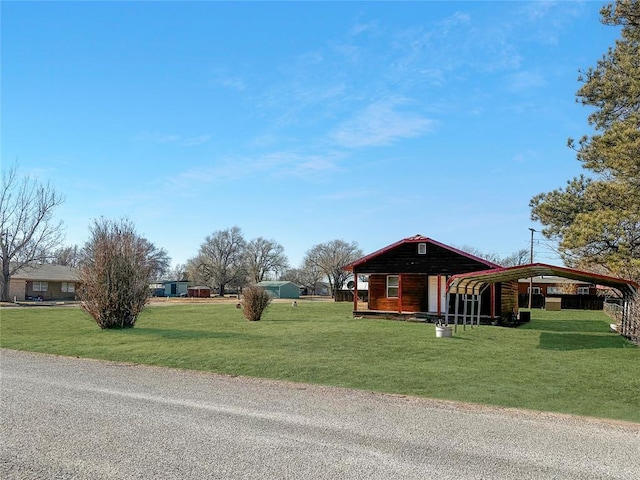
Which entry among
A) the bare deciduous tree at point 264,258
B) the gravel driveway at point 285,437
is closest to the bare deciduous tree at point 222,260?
the bare deciduous tree at point 264,258

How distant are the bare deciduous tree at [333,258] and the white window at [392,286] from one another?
58.0 meters

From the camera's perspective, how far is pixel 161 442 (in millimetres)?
5211

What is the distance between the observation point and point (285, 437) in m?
5.46

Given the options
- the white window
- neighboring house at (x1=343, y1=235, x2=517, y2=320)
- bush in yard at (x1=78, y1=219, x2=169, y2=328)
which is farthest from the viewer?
the white window

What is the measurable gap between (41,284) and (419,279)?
4417 cm

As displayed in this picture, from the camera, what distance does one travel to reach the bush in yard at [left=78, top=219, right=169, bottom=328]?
18.0 meters

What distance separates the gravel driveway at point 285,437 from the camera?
4.50 metres

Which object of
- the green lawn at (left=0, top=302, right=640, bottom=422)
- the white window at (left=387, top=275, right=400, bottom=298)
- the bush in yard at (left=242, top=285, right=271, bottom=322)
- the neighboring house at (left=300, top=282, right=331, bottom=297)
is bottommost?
the neighboring house at (left=300, top=282, right=331, bottom=297)

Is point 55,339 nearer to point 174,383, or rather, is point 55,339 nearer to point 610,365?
point 174,383

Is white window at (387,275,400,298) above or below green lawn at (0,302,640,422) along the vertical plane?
above

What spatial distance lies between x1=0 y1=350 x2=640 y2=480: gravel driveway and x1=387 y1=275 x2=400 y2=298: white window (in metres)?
17.6

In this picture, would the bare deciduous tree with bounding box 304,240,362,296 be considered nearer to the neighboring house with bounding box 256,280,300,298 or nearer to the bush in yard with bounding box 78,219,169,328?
the neighboring house with bounding box 256,280,300,298

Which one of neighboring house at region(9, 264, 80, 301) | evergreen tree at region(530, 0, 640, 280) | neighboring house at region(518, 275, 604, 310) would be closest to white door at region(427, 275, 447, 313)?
evergreen tree at region(530, 0, 640, 280)

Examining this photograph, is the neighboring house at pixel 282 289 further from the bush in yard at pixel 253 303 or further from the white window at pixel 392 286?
the bush in yard at pixel 253 303
